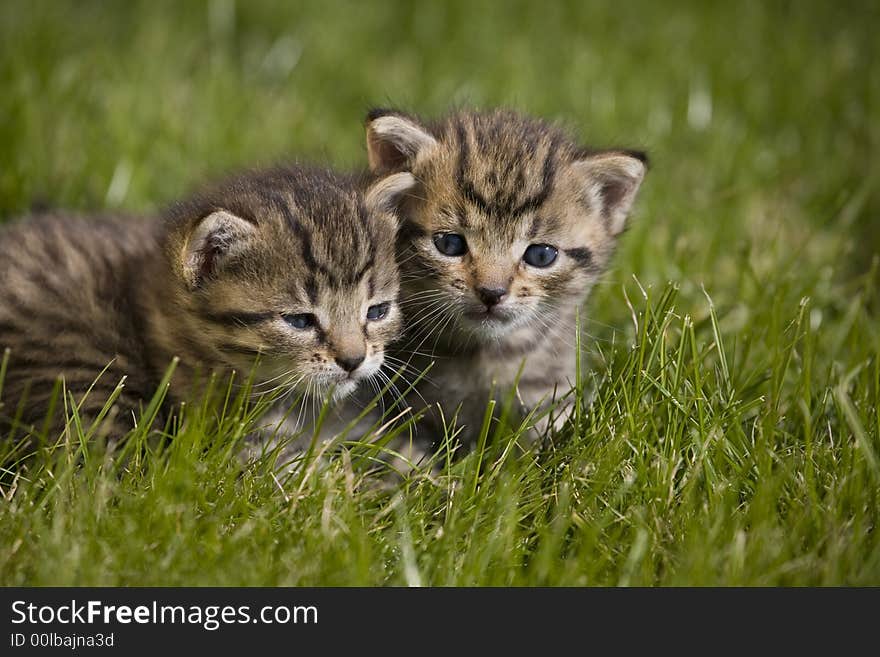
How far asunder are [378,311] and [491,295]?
13.5 inches

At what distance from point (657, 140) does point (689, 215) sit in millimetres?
895

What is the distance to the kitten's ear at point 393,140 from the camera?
331 centimetres

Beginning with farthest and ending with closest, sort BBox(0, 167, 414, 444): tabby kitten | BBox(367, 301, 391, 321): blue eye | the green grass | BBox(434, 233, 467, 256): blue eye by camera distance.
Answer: BBox(434, 233, 467, 256): blue eye → BBox(367, 301, 391, 321): blue eye → BBox(0, 167, 414, 444): tabby kitten → the green grass

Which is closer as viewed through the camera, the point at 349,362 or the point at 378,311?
the point at 349,362

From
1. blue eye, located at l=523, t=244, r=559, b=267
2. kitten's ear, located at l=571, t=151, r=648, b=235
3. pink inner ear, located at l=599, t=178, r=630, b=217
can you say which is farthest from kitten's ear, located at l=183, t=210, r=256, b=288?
pink inner ear, located at l=599, t=178, r=630, b=217

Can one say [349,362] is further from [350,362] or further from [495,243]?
[495,243]

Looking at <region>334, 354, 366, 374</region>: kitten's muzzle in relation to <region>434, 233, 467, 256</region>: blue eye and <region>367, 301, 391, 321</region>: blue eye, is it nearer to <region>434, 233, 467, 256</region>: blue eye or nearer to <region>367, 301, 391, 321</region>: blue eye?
<region>367, 301, 391, 321</region>: blue eye

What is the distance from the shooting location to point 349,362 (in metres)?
2.98

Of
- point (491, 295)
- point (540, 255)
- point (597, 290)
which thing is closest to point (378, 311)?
point (491, 295)

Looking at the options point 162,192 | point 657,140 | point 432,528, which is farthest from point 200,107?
point 432,528

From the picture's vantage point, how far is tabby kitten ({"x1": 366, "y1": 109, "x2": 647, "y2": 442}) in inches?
127

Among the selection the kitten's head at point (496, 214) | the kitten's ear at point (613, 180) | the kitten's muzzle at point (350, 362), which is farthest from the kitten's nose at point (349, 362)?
the kitten's ear at point (613, 180)

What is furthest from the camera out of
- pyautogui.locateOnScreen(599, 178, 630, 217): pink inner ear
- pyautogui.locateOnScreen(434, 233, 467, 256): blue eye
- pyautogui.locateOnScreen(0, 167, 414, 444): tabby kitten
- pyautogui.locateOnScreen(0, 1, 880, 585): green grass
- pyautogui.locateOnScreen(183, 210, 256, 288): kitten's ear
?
pyautogui.locateOnScreen(599, 178, 630, 217): pink inner ear

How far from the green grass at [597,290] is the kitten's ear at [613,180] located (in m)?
0.30
